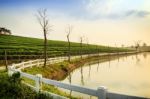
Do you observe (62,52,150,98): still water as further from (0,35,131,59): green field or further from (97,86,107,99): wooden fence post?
(97,86,107,99): wooden fence post

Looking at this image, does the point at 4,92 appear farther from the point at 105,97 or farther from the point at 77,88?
the point at 105,97

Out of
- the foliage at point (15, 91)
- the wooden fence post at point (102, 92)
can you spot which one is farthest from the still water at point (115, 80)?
the wooden fence post at point (102, 92)

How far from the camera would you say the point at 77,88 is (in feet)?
26.2

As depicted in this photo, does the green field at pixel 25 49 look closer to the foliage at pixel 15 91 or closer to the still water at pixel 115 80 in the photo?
the still water at pixel 115 80

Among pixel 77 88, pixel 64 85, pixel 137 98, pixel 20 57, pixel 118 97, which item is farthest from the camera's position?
pixel 20 57

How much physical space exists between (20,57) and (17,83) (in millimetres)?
26717

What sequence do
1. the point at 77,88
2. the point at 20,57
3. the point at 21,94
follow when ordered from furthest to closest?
the point at 20,57
the point at 21,94
the point at 77,88

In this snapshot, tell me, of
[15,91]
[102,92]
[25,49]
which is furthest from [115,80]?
[25,49]

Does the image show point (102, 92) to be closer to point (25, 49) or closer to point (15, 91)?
point (15, 91)

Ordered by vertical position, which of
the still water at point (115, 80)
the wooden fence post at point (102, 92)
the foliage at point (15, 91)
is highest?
the wooden fence post at point (102, 92)

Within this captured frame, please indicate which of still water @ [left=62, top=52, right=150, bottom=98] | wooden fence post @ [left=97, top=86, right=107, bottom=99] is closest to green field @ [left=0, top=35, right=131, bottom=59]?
still water @ [left=62, top=52, right=150, bottom=98]

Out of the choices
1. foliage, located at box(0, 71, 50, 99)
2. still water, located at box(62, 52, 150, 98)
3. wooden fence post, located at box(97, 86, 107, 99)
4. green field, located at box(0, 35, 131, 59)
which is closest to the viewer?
wooden fence post, located at box(97, 86, 107, 99)

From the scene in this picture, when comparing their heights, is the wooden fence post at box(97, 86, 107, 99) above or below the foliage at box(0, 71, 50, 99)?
above

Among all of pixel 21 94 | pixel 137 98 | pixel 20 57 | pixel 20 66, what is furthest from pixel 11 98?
pixel 20 57
